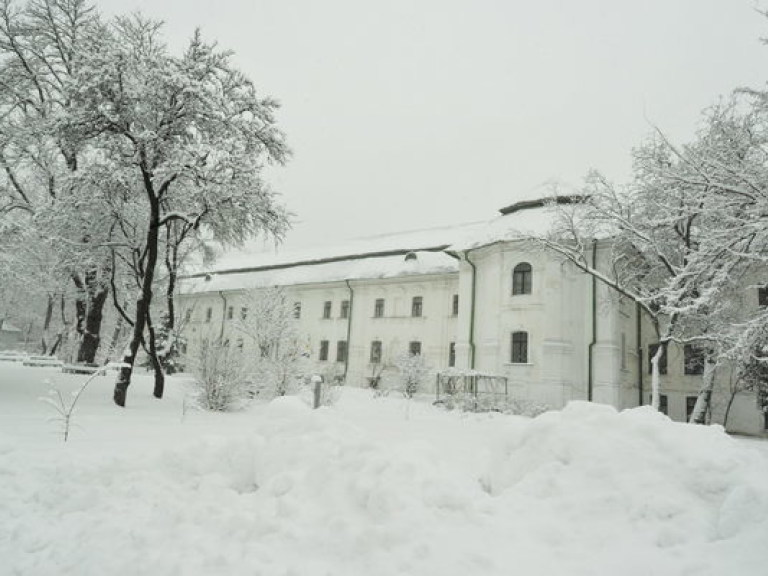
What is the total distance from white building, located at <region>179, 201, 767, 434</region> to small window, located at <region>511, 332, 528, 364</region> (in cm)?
5

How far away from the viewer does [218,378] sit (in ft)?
43.0

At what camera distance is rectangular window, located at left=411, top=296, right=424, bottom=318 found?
32.0 meters

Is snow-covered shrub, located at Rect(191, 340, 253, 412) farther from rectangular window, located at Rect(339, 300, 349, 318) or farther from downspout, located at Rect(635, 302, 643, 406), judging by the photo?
rectangular window, located at Rect(339, 300, 349, 318)

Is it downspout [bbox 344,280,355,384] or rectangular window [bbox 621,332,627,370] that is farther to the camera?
downspout [bbox 344,280,355,384]

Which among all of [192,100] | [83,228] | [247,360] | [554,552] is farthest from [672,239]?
[83,228]

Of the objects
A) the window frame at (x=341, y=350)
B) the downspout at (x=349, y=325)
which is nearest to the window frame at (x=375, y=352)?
the downspout at (x=349, y=325)

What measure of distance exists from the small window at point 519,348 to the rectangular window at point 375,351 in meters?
11.1

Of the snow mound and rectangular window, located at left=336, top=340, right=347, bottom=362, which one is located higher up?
rectangular window, located at left=336, top=340, right=347, bottom=362

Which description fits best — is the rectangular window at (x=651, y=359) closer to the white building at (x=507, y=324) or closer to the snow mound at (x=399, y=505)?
the white building at (x=507, y=324)

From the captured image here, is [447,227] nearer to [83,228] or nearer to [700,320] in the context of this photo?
[700,320]

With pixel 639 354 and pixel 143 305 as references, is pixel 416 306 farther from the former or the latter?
pixel 143 305

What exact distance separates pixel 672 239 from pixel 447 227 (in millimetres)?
21101

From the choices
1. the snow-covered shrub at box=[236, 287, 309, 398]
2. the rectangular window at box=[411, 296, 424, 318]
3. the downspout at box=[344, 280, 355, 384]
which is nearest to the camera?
the snow-covered shrub at box=[236, 287, 309, 398]

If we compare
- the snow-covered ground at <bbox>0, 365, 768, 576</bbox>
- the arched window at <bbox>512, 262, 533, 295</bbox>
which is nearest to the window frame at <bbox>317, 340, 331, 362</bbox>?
the arched window at <bbox>512, 262, 533, 295</bbox>
